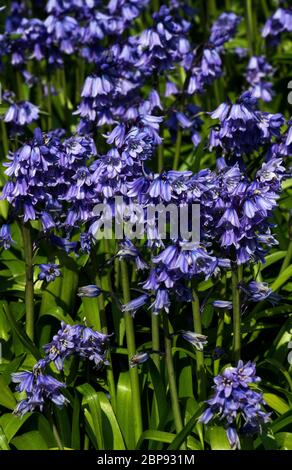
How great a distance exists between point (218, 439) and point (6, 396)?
1.35 metres

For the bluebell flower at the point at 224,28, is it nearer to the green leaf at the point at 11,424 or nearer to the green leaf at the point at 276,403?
the green leaf at the point at 276,403

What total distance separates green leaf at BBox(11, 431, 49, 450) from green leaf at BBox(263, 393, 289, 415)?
4.52 ft

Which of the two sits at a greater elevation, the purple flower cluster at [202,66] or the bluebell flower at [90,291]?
the purple flower cluster at [202,66]

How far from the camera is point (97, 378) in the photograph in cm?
545

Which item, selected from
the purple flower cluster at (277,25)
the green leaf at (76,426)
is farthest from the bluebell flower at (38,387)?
the purple flower cluster at (277,25)

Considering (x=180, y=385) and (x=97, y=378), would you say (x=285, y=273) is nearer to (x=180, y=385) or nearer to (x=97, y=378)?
(x=180, y=385)

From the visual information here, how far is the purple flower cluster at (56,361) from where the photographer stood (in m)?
4.41

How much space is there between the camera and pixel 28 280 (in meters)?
5.36

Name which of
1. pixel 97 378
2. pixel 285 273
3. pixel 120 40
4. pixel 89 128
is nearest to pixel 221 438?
pixel 97 378

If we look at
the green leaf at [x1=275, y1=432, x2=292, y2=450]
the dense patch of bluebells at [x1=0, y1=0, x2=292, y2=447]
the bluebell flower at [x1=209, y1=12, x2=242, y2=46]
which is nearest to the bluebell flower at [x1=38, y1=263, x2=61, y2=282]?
the dense patch of bluebells at [x1=0, y1=0, x2=292, y2=447]

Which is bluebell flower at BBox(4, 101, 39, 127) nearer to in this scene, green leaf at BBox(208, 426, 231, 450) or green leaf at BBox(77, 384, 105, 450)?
green leaf at BBox(77, 384, 105, 450)

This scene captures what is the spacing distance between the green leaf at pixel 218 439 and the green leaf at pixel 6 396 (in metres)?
1.27

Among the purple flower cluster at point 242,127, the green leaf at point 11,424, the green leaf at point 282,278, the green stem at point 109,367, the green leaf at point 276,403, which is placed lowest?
the green leaf at point 11,424

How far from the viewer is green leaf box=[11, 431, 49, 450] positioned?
5039 mm
